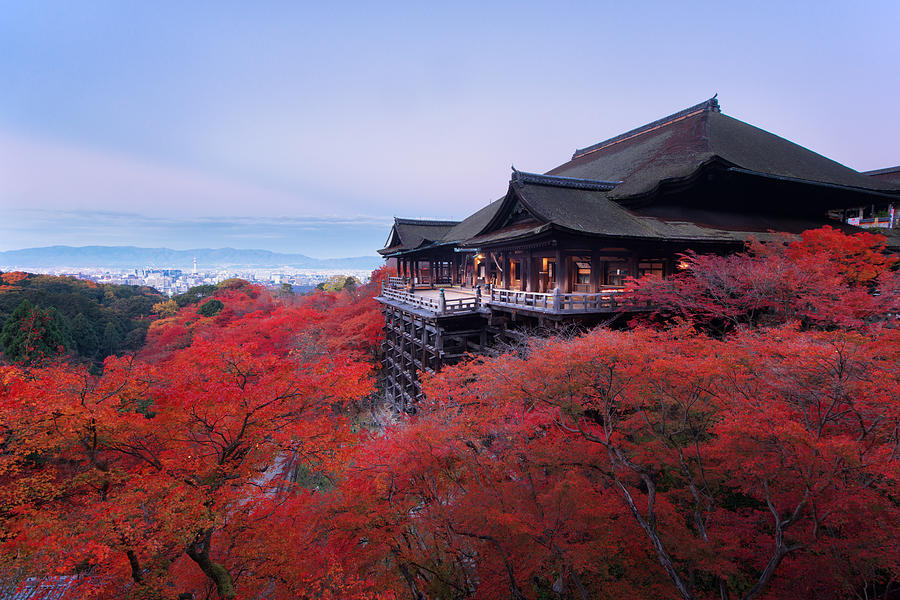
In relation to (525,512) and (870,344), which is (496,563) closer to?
(525,512)

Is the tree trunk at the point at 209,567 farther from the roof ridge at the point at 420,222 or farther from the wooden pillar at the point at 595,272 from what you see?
the roof ridge at the point at 420,222

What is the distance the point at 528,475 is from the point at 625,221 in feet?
37.8

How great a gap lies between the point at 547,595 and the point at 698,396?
19.8ft

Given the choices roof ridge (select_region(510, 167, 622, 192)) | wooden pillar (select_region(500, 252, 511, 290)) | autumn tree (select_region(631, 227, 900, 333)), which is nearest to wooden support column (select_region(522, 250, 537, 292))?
wooden pillar (select_region(500, 252, 511, 290))

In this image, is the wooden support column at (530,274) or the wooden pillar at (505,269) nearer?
the wooden support column at (530,274)

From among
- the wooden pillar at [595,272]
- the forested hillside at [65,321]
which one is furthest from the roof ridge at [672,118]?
the forested hillside at [65,321]

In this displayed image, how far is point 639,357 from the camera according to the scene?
8258mm

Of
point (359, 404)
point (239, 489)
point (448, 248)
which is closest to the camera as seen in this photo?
point (239, 489)

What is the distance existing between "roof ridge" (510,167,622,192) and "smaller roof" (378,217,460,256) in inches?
518

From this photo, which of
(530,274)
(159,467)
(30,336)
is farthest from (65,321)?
(530,274)

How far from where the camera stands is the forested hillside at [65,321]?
26.9m

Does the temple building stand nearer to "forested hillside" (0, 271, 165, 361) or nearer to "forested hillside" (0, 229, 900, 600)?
"forested hillside" (0, 229, 900, 600)

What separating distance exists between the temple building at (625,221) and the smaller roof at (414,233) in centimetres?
777

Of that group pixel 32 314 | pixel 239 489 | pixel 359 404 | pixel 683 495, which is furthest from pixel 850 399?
pixel 32 314
